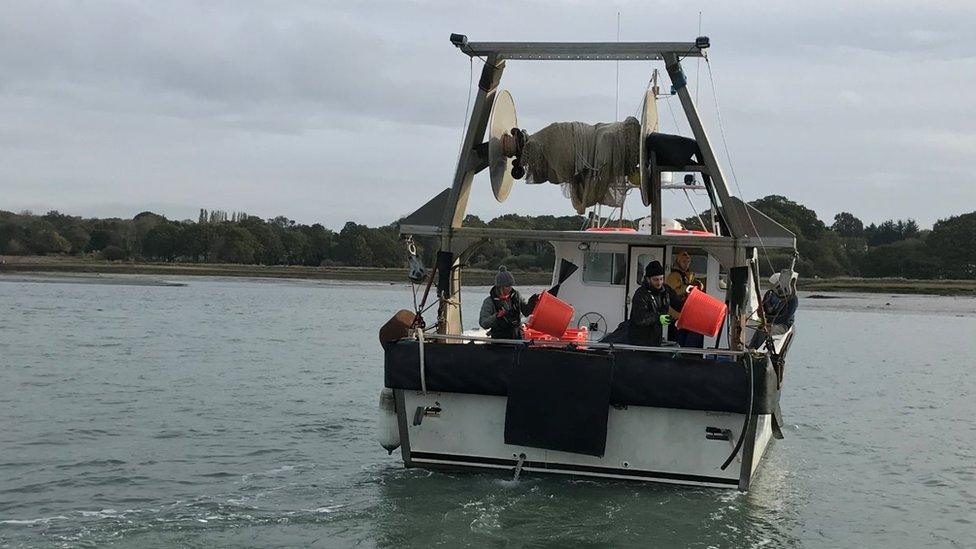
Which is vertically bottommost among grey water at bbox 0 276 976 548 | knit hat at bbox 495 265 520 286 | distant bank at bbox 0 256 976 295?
grey water at bbox 0 276 976 548

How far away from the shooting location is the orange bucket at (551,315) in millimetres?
11398

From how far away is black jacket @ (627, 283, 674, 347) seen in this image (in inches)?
417

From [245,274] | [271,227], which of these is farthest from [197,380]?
[271,227]

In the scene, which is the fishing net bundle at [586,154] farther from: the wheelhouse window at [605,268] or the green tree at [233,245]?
the green tree at [233,245]

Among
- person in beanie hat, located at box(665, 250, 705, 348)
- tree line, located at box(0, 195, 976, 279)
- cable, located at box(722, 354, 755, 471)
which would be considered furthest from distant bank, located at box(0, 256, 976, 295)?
cable, located at box(722, 354, 755, 471)

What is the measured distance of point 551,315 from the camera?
37.5 feet

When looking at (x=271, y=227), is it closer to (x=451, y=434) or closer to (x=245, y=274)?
(x=245, y=274)

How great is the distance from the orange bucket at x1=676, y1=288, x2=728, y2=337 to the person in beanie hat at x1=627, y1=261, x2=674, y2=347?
0.19 metres

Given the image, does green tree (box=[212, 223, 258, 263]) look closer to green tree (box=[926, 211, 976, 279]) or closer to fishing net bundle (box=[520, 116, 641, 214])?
green tree (box=[926, 211, 976, 279])

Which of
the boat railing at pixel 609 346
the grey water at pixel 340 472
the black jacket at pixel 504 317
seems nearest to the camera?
the grey water at pixel 340 472

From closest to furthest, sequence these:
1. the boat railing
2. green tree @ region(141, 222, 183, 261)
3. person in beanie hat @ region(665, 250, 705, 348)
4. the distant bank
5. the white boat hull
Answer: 1. the boat railing
2. the white boat hull
3. person in beanie hat @ region(665, 250, 705, 348)
4. the distant bank
5. green tree @ region(141, 222, 183, 261)

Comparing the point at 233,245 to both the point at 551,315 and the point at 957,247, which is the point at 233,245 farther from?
the point at 551,315

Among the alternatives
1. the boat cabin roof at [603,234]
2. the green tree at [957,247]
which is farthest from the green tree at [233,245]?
the boat cabin roof at [603,234]

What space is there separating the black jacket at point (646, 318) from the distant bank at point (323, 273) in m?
64.6
